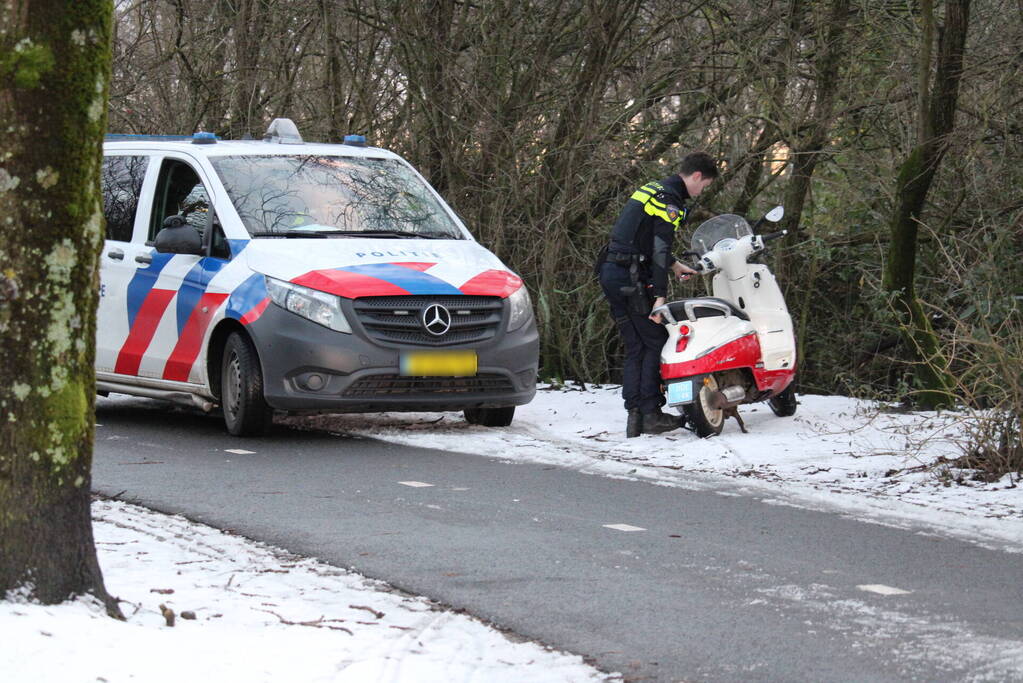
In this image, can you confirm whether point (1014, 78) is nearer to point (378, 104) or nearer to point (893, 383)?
point (893, 383)

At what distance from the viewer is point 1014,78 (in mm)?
11070

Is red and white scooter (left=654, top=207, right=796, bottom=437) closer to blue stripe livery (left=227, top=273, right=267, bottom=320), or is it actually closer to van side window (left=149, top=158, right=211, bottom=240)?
blue stripe livery (left=227, top=273, right=267, bottom=320)

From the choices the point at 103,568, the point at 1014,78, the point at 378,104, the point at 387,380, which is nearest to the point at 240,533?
the point at 103,568

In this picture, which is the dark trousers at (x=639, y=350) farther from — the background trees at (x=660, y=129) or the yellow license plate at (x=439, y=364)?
the background trees at (x=660, y=129)

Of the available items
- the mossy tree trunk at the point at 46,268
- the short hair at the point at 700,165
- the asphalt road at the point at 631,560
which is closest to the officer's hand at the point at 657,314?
the short hair at the point at 700,165

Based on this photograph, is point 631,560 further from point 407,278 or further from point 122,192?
point 122,192

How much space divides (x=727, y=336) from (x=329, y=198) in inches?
114

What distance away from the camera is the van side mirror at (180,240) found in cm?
1004

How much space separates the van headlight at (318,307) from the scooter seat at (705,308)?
222 cm

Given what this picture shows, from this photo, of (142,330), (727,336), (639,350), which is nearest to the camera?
(727,336)

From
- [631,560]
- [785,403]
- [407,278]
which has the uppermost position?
[407,278]

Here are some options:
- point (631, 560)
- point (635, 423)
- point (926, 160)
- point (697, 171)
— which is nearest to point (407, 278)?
point (635, 423)

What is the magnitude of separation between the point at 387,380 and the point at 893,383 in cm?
659

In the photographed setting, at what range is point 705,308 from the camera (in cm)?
1015
